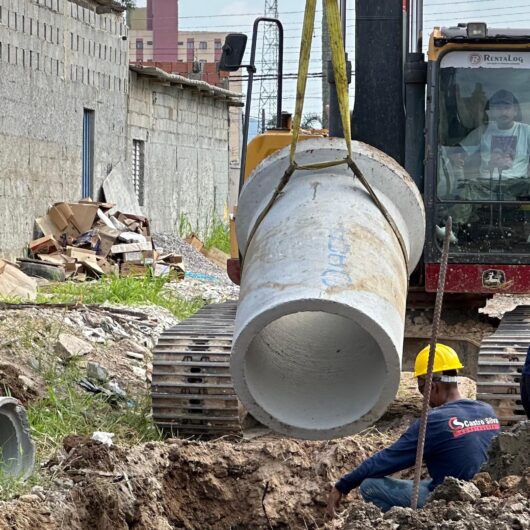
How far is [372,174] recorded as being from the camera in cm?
694

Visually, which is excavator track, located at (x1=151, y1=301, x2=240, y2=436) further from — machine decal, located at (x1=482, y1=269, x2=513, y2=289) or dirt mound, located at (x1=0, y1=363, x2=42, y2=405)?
machine decal, located at (x1=482, y1=269, x2=513, y2=289)

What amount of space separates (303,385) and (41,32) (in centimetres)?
1426

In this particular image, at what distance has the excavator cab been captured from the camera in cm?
852

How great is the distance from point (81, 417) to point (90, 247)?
34.4 feet

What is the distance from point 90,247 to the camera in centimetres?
1902

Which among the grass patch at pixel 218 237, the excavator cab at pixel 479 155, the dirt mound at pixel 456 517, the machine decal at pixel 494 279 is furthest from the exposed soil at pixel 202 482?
the grass patch at pixel 218 237

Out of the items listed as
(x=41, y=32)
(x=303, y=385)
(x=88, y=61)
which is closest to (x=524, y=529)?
(x=303, y=385)

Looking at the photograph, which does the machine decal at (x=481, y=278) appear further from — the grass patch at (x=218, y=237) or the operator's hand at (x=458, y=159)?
the grass patch at (x=218, y=237)

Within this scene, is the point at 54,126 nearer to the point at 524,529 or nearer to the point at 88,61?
the point at 88,61

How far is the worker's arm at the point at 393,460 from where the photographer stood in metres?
6.00

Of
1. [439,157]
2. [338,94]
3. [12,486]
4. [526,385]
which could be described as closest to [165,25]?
[439,157]

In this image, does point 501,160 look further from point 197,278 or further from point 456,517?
point 197,278

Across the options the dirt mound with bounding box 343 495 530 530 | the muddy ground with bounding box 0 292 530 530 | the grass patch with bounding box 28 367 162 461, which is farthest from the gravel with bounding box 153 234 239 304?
the dirt mound with bounding box 343 495 530 530

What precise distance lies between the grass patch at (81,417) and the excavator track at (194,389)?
22cm
